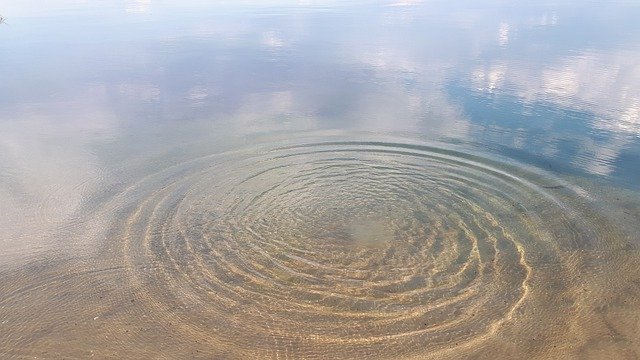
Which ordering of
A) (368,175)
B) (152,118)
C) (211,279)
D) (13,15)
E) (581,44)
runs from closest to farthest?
(211,279) → (368,175) → (152,118) → (581,44) → (13,15)

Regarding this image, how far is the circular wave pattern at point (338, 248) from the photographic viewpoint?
886cm

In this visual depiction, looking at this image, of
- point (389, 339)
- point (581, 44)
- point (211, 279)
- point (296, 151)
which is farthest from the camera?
point (581, 44)

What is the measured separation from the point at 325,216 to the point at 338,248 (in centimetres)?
142

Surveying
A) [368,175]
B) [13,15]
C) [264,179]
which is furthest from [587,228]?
[13,15]

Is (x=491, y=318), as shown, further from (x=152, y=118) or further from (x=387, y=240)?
(x=152, y=118)

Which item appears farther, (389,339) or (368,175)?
(368,175)

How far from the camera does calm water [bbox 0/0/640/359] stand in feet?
28.8

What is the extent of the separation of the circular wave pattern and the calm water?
0.05 metres

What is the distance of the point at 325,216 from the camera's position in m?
12.4

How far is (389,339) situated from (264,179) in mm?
6891

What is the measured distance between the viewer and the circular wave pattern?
8859mm

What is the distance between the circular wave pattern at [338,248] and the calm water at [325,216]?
55 mm

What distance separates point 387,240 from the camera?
1145 cm

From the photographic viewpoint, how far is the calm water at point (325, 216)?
8.78m
